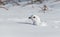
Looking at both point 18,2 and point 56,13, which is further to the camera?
point 18,2

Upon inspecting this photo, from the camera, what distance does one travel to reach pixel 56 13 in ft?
7.08

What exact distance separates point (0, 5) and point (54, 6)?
2.68 feet

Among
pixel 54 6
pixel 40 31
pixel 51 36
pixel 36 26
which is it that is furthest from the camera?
pixel 54 6

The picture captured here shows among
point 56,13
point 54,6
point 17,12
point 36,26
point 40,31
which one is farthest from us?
point 54,6

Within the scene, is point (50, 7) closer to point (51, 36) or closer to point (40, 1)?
point (40, 1)

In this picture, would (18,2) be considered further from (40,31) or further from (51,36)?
(51,36)

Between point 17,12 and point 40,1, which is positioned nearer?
point 17,12

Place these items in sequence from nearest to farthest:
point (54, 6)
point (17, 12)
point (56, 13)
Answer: point (56, 13) → point (17, 12) → point (54, 6)

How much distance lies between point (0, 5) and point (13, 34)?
1.25 m

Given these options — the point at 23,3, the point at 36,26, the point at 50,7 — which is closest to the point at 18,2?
the point at 23,3

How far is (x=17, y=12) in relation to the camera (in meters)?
2.31

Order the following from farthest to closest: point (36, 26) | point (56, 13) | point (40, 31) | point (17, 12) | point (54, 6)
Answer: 1. point (54, 6)
2. point (17, 12)
3. point (56, 13)
4. point (36, 26)
5. point (40, 31)

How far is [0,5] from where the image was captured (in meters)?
2.51

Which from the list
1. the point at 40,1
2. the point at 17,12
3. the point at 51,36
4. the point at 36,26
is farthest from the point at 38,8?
the point at 51,36
